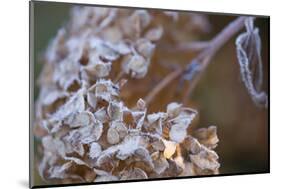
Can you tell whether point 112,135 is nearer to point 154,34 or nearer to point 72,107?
point 72,107

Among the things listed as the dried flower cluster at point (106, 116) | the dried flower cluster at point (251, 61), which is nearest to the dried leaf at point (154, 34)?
the dried flower cluster at point (106, 116)

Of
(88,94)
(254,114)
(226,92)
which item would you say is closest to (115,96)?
(88,94)

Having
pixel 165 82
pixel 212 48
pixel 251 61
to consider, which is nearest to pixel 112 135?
pixel 165 82

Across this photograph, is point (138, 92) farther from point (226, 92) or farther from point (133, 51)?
point (226, 92)

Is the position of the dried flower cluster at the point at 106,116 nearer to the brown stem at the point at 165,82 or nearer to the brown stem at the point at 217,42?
the brown stem at the point at 165,82

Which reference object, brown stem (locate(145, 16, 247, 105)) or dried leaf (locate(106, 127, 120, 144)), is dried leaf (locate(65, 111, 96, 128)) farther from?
brown stem (locate(145, 16, 247, 105))

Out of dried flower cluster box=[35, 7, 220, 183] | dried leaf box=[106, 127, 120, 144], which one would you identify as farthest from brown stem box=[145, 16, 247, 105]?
dried leaf box=[106, 127, 120, 144]

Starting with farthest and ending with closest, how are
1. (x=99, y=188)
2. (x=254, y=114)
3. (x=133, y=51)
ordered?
(x=254, y=114), (x=133, y=51), (x=99, y=188)
